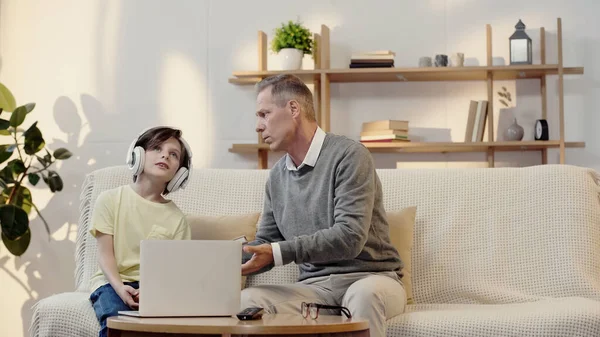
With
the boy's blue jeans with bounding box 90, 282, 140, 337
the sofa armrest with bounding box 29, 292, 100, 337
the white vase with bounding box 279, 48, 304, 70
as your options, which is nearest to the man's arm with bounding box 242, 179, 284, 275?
the boy's blue jeans with bounding box 90, 282, 140, 337

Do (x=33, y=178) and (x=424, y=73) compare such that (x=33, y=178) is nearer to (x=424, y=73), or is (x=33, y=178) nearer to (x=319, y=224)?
(x=424, y=73)

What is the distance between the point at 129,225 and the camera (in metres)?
2.77

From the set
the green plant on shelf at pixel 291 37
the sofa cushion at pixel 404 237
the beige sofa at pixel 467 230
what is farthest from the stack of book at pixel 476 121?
the sofa cushion at pixel 404 237

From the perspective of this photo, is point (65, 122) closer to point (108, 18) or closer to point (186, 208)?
point (108, 18)

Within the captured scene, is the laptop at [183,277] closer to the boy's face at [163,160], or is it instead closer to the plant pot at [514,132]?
the boy's face at [163,160]

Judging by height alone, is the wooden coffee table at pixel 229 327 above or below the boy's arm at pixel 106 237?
below

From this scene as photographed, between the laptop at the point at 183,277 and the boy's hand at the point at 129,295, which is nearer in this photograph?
the laptop at the point at 183,277

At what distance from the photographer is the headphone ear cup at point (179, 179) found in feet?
9.36

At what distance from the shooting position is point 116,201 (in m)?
2.80

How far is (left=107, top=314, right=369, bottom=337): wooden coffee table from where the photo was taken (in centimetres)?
185

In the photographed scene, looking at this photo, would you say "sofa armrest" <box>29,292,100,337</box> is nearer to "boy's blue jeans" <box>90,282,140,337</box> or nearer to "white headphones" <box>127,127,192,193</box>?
"boy's blue jeans" <box>90,282,140,337</box>

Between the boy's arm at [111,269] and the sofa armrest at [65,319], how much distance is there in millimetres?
110

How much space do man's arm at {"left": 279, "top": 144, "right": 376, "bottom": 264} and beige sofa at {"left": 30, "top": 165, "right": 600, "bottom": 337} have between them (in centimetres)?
31

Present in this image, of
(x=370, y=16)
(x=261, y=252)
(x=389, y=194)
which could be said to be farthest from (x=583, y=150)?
(x=261, y=252)
